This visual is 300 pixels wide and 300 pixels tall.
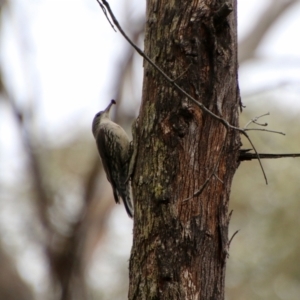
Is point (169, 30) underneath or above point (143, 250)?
above

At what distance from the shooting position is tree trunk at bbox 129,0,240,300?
253 cm

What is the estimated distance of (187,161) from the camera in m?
2.61

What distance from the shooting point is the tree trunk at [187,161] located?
253cm

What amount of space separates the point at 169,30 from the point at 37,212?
193 inches

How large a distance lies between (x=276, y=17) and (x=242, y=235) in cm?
496

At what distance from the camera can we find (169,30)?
9.03ft

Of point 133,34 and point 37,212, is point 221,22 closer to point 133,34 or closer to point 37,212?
point 133,34

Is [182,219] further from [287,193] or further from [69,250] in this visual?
[287,193]

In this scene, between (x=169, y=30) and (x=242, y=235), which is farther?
(x=242, y=235)

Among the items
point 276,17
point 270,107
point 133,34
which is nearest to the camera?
point 133,34

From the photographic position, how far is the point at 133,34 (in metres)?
7.00

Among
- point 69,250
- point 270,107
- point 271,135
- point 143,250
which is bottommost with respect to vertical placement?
point 143,250

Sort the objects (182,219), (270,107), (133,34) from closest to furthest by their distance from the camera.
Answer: (182,219)
(133,34)
(270,107)

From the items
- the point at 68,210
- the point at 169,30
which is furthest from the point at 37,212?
the point at 169,30
